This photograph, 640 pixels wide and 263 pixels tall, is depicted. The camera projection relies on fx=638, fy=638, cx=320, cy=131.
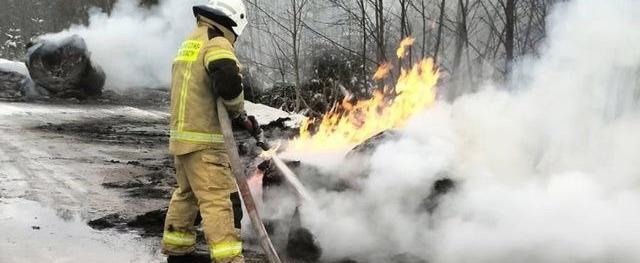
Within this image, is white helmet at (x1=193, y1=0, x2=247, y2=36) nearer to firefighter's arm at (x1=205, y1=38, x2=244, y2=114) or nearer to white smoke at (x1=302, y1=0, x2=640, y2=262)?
firefighter's arm at (x1=205, y1=38, x2=244, y2=114)

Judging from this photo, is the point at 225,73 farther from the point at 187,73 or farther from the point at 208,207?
the point at 208,207

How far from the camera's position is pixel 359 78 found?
606 inches

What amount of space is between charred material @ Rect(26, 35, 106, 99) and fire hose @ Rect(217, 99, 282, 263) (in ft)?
48.4

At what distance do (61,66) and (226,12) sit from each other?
1473cm

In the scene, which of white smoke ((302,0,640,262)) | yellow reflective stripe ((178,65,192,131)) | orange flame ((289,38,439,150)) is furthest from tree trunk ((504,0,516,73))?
yellow reflective stripe ((178,65,192,131))

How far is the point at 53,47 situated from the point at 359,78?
8397 millimetres

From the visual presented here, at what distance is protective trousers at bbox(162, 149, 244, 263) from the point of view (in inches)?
155

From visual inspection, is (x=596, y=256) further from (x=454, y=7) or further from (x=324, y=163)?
(x=454, y=7)

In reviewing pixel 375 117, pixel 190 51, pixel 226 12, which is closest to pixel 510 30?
pixel 375 117

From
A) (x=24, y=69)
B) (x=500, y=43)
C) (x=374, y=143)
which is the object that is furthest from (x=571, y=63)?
(x=24, y=69)

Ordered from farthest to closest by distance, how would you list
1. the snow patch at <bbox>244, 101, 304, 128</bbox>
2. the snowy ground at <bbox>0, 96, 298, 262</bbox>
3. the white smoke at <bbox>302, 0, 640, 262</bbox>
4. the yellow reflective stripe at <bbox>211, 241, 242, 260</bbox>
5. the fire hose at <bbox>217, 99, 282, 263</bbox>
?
the snow patch at <bbox>244, 101, 304, 128</bbox>
the snowy ground at <bbox>0, 96, 298, 262</bbox>
the fire hose at <bbox>217, 99, 282, 263</bbox>
the yellow reflective stripe at <bbox>211, 241, 242, 260</bbox>
the white smoke at <bbox>302, 0, 640, 262</bbox>

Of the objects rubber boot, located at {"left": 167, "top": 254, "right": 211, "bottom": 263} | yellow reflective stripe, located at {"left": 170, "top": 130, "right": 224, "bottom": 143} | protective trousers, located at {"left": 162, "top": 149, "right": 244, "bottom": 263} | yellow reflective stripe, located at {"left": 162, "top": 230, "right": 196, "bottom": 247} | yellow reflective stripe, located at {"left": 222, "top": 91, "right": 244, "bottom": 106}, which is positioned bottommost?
rubber boot, located at {"left": 167, "top": 254, "right": 211, "bottom": 263}

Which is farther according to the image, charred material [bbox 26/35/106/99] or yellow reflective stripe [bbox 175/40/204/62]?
charred material [bbox 26/35/106/99]

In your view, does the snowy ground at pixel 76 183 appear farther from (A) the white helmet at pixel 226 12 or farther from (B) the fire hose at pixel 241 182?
(A) the white helmet at pixel 226 12
